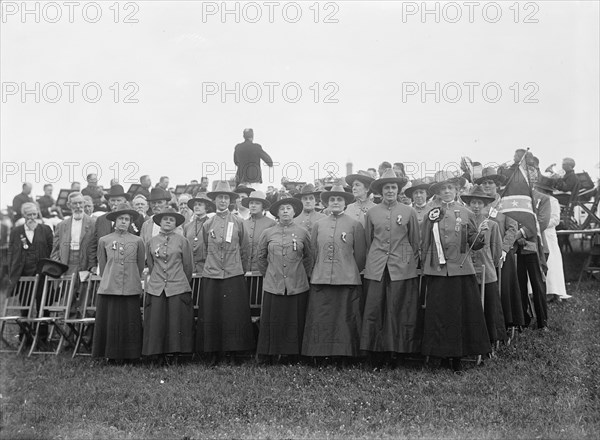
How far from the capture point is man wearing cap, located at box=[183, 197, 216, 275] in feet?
34.7

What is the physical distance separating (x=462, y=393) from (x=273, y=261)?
10.3 feet

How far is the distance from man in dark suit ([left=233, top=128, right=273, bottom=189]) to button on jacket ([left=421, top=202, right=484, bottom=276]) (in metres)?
5.87

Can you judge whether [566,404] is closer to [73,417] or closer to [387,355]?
[387,355]

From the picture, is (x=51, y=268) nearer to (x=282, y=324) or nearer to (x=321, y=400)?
(x=282, y=324)

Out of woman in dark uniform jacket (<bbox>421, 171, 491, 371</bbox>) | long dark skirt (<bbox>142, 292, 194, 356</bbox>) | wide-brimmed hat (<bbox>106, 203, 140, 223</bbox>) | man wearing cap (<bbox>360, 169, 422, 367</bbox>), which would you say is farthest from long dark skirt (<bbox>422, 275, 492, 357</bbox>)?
wide-brimmed hat (<bbox>106, 203, 140, 223</bbox>)

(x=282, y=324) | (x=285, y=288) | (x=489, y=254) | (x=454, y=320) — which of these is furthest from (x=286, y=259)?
(x=489, y=254)

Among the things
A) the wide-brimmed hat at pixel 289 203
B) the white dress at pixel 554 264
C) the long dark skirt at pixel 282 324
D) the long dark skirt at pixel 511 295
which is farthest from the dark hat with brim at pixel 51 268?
the white dress at pixel 554 264

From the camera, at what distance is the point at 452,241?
8.86 metres

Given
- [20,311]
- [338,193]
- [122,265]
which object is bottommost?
[20,311]

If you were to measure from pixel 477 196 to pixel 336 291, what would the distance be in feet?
7.58

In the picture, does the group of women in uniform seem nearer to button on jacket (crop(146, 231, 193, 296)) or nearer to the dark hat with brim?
button on jacket (crop(146, 231, 193, 296))

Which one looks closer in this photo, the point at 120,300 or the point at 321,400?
the point at 321,400

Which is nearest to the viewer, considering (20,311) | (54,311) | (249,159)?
(54,311)

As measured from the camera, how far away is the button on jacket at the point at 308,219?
1077cm
